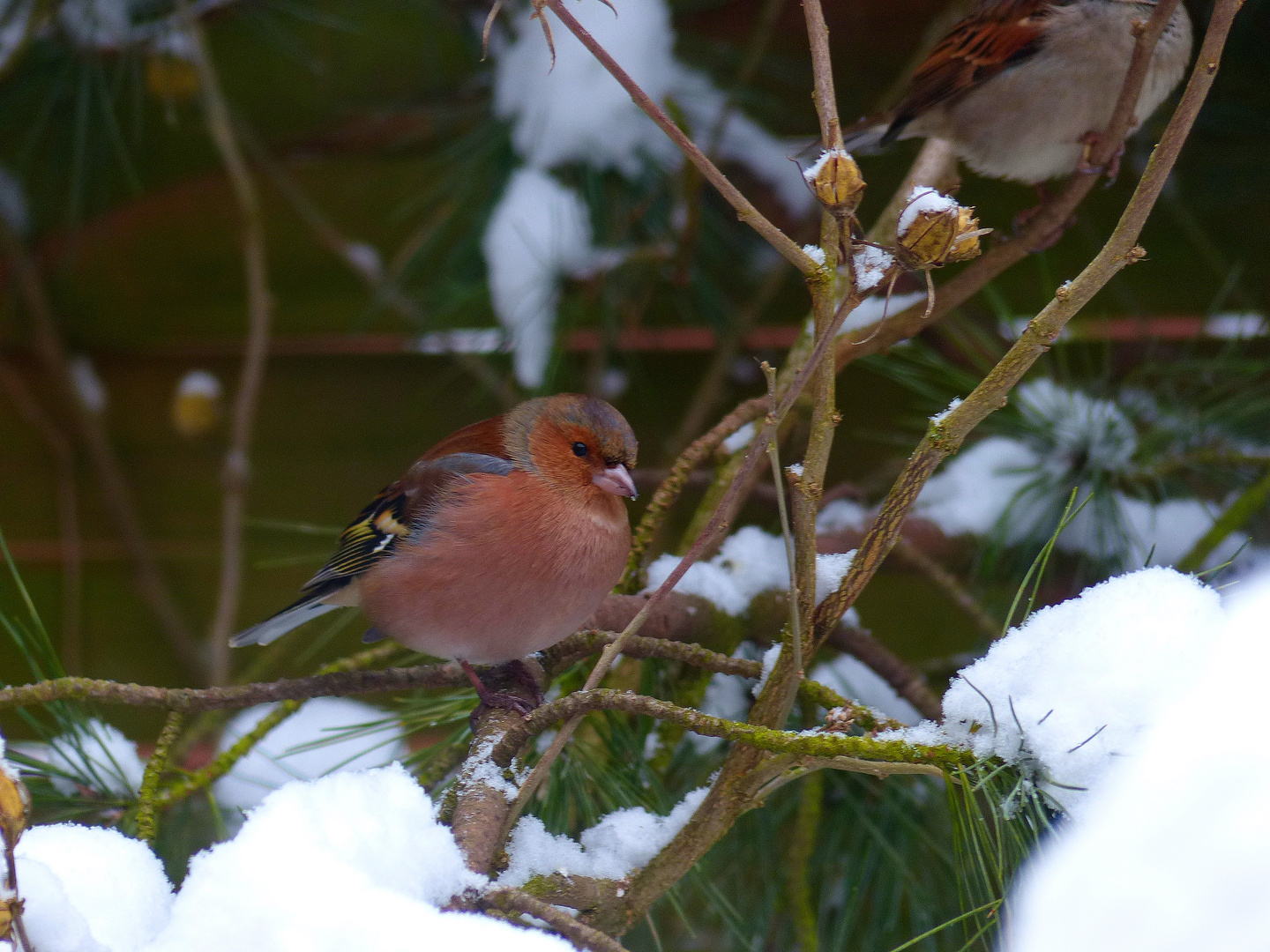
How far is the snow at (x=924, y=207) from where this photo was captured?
0.41m

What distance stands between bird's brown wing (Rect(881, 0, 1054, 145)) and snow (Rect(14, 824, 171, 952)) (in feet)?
3.38

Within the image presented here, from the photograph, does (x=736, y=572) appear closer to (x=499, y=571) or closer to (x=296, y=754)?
(x=499, y=571)

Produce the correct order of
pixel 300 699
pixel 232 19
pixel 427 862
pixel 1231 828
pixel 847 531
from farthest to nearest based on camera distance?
pixel 232 19, pixel 847 531, pixel 300 699, pixel 427 862, pixel 1231 828

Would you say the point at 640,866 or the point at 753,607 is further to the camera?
the point at 753,607

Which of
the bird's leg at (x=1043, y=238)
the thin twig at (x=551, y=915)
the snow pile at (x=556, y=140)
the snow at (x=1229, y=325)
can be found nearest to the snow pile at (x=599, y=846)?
the thin twig at (x=551, y=915)

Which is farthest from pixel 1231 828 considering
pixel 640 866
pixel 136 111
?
pixel 136 111

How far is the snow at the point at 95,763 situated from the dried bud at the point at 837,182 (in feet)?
2.17

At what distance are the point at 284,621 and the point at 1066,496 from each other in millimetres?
A: 842

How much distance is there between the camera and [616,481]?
3.02ft

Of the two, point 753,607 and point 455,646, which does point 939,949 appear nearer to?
point 753,607

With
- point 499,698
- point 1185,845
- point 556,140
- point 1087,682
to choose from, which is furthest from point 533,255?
point 1185,845

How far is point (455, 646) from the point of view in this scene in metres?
0.85

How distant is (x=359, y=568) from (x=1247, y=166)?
49.2 inches

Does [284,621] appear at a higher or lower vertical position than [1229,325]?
lower
